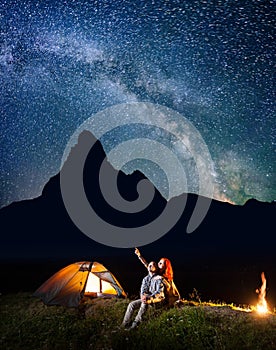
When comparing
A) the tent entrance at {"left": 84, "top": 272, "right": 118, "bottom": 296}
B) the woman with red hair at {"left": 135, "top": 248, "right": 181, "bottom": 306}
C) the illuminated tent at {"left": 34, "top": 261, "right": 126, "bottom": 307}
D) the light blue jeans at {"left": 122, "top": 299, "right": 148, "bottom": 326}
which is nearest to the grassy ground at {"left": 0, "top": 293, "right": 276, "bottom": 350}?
the light blue jeans at {"left": 122, "top": 299, "right": 148, "bottom": 326}

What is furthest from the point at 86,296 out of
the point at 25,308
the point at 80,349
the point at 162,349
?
the point at 162,349

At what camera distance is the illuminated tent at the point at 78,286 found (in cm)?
1222

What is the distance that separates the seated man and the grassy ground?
215mm

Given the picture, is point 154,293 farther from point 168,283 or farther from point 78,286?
point 78,286

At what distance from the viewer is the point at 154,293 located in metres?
9.77

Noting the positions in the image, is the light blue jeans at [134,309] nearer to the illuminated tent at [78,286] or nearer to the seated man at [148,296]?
the seated man at [148,296]

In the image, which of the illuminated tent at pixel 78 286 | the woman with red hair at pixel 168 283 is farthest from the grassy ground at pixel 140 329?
the illuminated tent at pixel 78 286

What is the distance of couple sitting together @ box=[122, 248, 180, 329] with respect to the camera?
9.24m

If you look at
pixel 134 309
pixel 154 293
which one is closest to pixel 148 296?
pixel 154 293

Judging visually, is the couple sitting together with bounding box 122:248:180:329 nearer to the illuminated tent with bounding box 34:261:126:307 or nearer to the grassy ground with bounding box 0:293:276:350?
the grassy ground with bounding box 0:293:276:350

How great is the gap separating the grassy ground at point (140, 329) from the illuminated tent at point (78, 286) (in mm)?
626

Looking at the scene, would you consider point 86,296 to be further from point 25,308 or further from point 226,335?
point 226,335

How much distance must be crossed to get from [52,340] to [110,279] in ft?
14.6

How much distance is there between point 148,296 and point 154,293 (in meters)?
0.34
